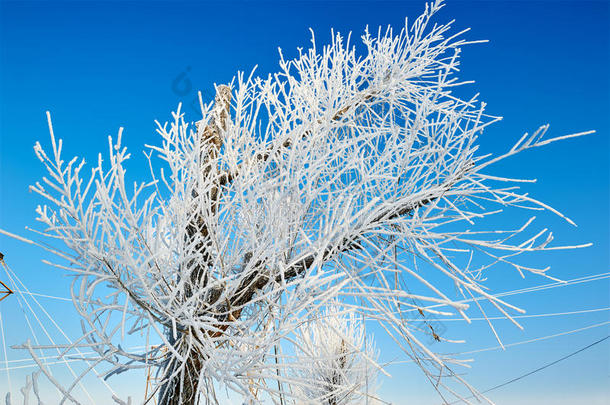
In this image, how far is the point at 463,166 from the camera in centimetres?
200

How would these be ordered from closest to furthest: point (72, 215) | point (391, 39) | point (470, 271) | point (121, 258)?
point (72, 215)
point (121, 258)
point (470, 271)
point (391, 39)

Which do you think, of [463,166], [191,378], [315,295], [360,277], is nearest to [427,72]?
[463,166]

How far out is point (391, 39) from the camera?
2344mm

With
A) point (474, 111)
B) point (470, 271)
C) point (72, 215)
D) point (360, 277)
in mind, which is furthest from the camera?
point (474, 111)

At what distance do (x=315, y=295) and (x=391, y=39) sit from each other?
59.9 inches

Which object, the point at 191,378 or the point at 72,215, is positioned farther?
the point at 191,378

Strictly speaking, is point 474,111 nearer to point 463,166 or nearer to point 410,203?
point 463,166

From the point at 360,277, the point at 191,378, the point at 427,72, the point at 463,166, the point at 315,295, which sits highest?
the point at 427,72

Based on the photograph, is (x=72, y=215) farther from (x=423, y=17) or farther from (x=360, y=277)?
(x=423, y=17)

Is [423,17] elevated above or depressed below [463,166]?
above

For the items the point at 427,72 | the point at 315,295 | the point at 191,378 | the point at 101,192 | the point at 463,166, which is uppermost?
the point at 427,72

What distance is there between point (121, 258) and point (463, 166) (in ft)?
4.79

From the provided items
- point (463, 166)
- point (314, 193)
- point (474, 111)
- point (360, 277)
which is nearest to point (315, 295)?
point (360, 277)

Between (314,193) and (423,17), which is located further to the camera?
(423,17)
